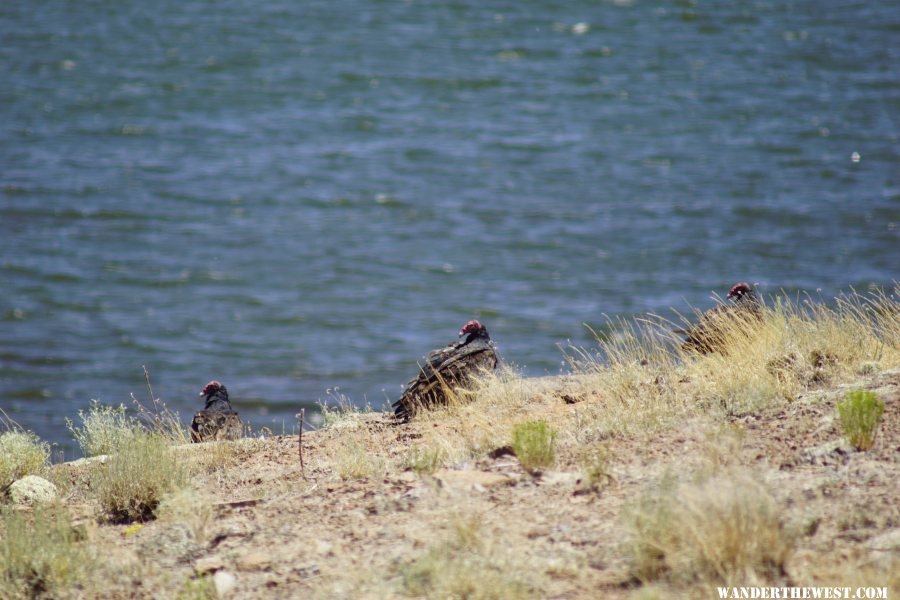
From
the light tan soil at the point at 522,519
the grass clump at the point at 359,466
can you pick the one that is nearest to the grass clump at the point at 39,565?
the light tan soil at the point at 522,519

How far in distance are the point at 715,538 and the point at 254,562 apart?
2.36 m

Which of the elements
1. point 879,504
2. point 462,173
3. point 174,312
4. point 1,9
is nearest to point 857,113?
point 462,173

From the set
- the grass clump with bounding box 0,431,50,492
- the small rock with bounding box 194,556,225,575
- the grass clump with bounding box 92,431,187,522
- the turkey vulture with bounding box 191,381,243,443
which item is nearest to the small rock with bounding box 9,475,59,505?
the grass clump with bounding box 0,431,50,492

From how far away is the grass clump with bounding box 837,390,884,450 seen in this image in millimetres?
5699

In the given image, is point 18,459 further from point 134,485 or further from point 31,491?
point 134,485

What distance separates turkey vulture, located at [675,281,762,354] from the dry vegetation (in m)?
0.50

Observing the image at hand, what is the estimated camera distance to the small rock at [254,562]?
5.20 m

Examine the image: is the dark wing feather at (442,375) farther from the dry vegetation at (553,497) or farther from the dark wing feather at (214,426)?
the dark wing feather at (214,426)

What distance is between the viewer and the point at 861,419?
→ 5.70m

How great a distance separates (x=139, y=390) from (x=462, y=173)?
15364mm

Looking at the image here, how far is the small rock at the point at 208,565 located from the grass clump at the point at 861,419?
359 cm

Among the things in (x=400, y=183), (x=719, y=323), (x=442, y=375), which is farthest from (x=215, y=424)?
(x=400, y=183)

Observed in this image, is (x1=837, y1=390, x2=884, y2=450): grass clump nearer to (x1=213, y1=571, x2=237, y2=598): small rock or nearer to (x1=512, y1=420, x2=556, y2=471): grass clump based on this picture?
(x1=512, y1=420, x2=556, y2=471): grass clump

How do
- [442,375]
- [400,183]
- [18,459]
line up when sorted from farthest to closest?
[400,183] → [442,375] → [18,459]
